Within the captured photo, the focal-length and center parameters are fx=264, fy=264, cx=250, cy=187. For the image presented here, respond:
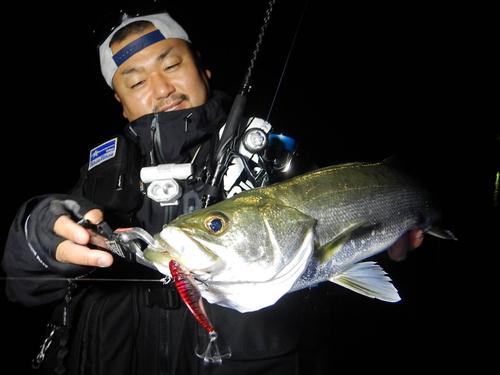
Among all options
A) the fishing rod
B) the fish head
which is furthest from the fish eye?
the fishing rod

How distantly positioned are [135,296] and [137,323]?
0.16m

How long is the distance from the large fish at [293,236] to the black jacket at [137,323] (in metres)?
0.54

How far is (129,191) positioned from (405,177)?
1.70 meters

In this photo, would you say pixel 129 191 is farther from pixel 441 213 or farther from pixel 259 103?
pixel 259 103

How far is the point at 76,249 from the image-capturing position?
957 mm

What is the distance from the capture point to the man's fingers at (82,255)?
3.02 ft

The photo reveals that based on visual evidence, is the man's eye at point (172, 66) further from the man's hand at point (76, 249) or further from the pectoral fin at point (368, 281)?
the pectoral fin at point (368, 281)

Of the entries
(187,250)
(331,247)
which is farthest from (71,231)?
(331,247)

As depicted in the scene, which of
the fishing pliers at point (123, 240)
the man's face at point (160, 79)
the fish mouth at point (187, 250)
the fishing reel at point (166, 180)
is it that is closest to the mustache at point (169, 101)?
the man's face at point (160, 79)

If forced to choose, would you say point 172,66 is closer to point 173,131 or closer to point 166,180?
point 173,131

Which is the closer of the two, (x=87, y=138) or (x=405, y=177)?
(x=405, y=177)

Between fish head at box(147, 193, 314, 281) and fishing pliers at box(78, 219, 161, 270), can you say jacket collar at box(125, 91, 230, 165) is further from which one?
fish head at box(147, 193, 314, 281)

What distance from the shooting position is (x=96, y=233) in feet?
3.34

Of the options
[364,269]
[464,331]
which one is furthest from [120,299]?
[464,331]
